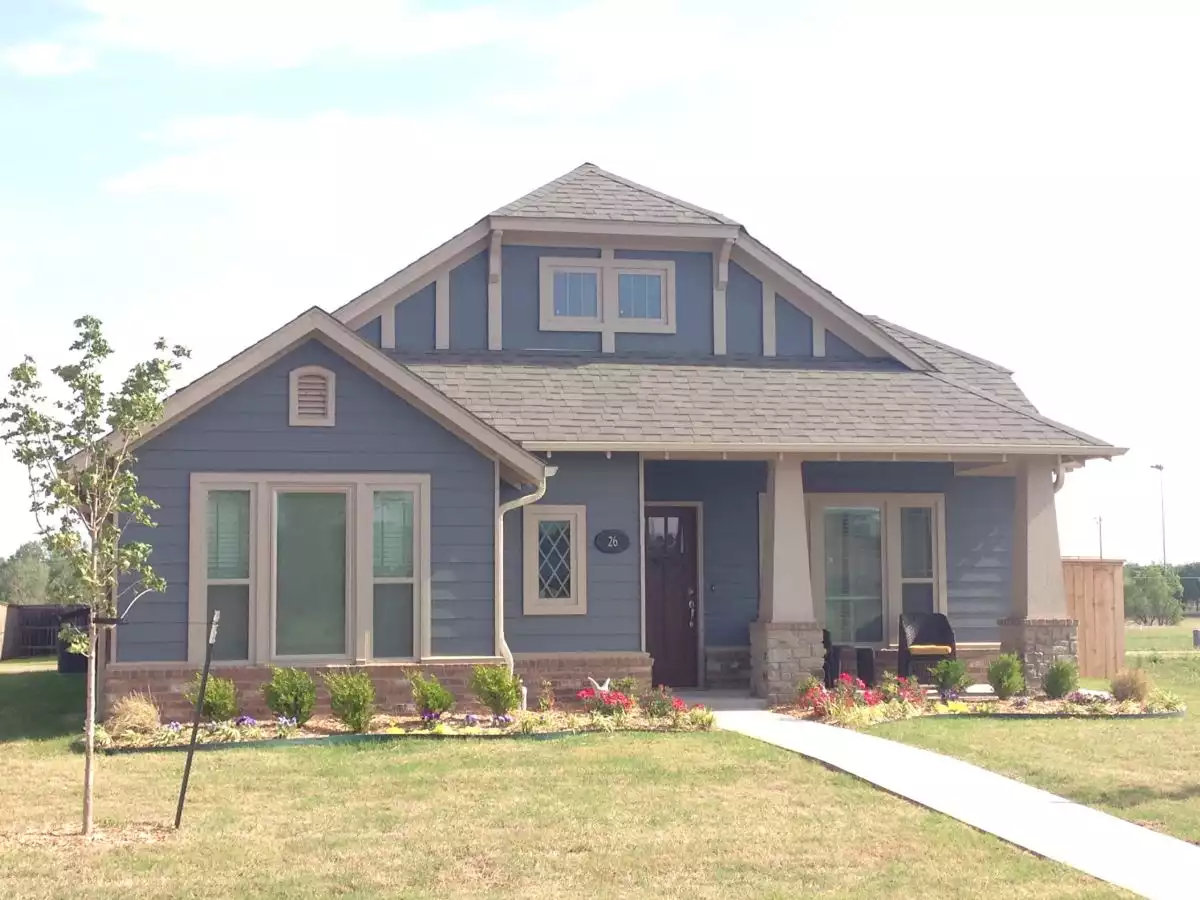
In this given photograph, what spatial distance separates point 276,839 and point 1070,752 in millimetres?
7112

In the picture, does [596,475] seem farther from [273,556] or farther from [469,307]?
[273,556]

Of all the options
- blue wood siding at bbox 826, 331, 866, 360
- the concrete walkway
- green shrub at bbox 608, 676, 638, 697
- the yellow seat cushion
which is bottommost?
the concrete walkway

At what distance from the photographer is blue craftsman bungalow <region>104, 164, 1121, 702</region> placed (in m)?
14.6

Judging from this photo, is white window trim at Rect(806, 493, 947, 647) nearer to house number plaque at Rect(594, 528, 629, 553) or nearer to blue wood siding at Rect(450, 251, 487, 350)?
house number plaque at Rect(594, 528, 629, 553)

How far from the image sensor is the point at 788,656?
1634cm

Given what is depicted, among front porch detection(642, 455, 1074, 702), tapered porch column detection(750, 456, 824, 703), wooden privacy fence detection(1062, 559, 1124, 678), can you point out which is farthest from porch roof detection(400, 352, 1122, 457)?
wooden privacy fence detection(1062, 559, 1124, 678)

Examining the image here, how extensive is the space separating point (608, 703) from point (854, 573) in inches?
213

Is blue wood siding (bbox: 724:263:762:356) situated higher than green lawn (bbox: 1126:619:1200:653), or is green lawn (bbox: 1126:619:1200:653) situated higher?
blue wood siding (bbox: 724:263:762:356)

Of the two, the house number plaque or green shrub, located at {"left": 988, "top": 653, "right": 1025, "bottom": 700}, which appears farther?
the house number plaque

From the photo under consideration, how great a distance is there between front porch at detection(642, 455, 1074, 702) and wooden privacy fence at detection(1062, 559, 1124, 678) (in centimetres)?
229

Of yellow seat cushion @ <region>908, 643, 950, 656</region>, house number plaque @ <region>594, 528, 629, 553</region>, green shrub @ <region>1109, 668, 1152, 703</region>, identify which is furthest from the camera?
yellow seat cushion @ <region>908, 643, 950, 656</region>

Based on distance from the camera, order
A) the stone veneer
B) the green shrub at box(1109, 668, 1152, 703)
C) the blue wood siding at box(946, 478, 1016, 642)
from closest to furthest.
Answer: the stone veneer
the green shrub at box(1109, 668, 1152, 703)
the blue wood siding at box(946, 478, 1016, 642)

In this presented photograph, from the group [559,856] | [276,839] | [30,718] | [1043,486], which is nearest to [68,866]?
[276,839]

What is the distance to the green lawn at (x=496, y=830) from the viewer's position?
8.05 meters
